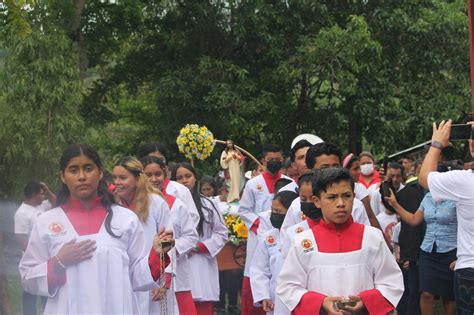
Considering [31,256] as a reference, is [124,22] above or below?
above

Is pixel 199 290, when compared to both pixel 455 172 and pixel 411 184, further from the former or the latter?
pixel 455 172

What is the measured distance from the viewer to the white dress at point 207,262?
11039 mm

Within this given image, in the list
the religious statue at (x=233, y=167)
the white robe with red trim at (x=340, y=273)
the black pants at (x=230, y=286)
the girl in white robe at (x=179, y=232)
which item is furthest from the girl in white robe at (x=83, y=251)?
the religious statue at (x=233, y=167)

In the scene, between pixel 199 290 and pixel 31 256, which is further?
pixel 199 290

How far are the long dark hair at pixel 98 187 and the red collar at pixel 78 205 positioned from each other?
3cm

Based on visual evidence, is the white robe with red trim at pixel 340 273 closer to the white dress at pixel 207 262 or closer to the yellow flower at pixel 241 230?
the white dress at pixel 207 262

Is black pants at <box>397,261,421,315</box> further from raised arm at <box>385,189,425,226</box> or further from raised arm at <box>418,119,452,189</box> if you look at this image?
raised arm at <box>418,119,452,189</box>

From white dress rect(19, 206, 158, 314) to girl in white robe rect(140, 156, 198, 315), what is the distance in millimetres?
2710

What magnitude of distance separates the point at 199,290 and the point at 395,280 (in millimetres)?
4655

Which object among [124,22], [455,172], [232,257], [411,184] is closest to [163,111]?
[124,22]

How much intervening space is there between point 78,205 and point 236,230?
6.92 metres

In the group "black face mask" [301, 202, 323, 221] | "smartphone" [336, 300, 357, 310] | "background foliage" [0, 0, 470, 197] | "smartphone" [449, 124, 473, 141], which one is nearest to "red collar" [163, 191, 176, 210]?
"black face mask" [301, 202, 323, 221]

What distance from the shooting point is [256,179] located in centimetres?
1312

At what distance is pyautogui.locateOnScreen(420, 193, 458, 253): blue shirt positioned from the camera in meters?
10.7
